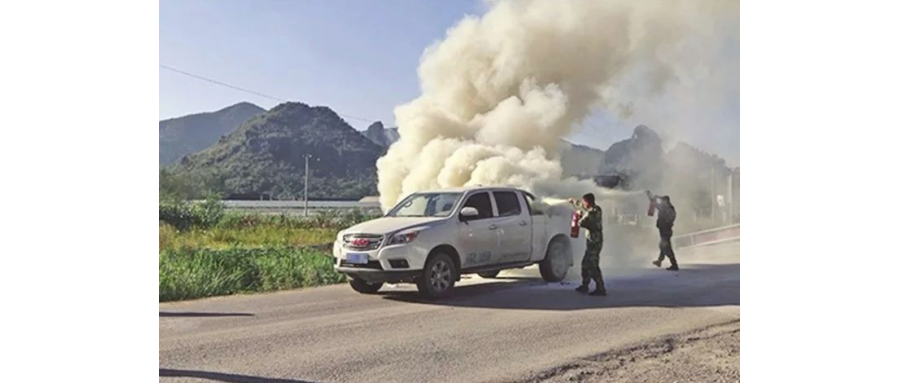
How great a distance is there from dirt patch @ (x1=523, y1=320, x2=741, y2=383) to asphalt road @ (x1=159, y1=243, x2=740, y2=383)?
97 mm

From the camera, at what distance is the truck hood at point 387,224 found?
6.04 metres

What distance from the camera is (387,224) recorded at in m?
6.13

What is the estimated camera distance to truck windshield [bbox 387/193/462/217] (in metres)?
6.24

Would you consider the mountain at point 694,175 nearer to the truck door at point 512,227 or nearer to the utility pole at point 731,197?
the utility pole at point 731,197

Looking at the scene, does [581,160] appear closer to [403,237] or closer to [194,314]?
[403,237]

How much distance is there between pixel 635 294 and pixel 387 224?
199 cm

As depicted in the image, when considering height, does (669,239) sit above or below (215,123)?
below

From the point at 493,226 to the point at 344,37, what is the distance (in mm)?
2095

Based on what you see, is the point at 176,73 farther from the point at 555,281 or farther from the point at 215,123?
the point at 555,281

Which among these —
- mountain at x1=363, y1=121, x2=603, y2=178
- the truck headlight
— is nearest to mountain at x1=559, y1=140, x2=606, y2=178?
mountain at x1=363, y1=121, x2=603, y2=178
